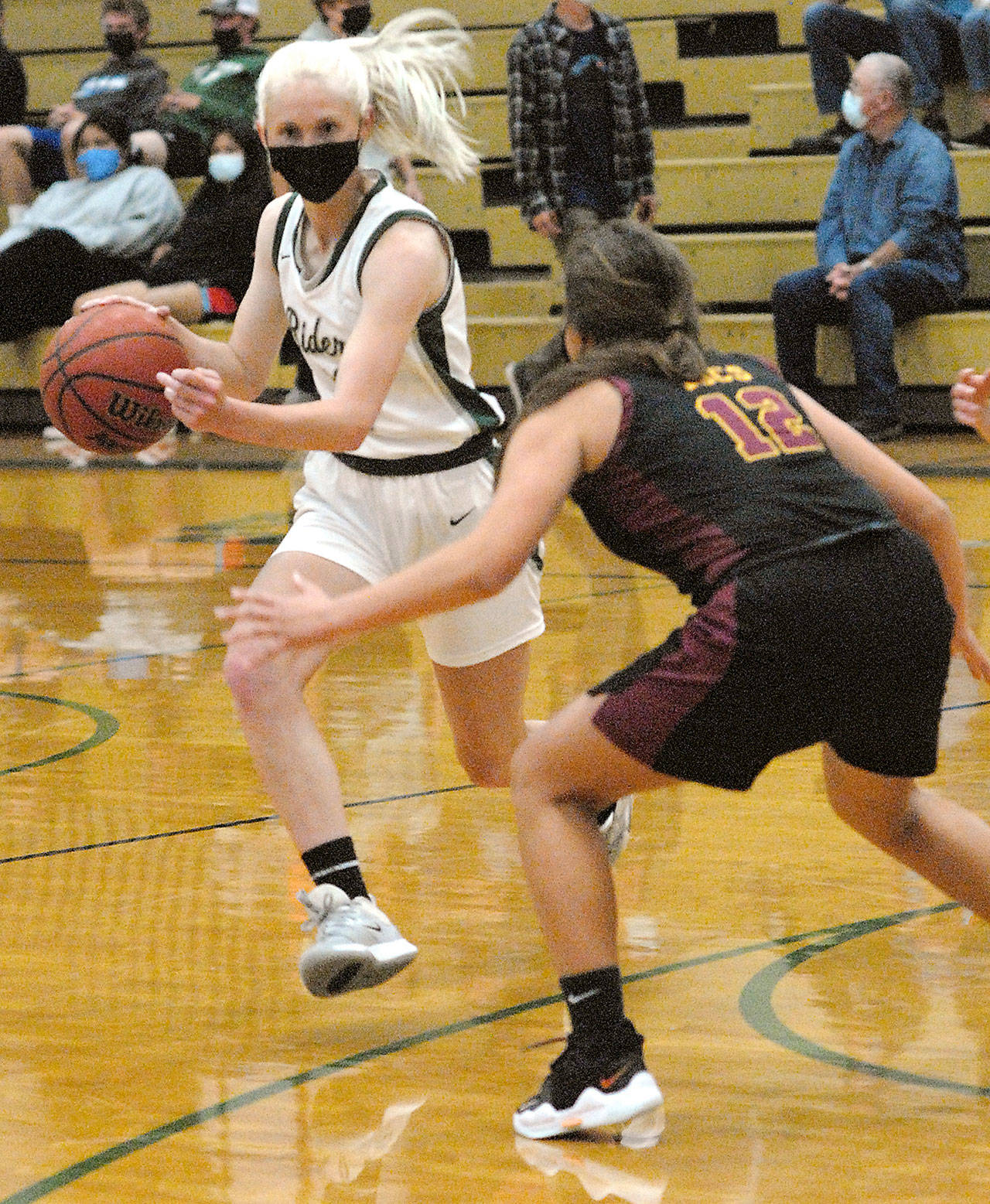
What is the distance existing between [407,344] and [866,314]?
6.63 metres

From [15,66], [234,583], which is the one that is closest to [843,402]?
[234,583]

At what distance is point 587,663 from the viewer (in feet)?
19.1

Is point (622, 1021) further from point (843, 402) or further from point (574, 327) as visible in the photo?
point (843, 402)

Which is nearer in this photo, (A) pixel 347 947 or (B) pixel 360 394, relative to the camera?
(A) pixel 347 947

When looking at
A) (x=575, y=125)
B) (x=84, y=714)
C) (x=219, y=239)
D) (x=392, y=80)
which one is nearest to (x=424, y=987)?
(x=392, y=80)

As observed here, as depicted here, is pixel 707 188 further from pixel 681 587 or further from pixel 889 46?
pixel 681 587

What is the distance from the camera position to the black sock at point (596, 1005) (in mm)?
2713

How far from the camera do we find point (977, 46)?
1027cm

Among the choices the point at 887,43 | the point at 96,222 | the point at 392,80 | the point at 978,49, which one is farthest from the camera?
the point at 96,222

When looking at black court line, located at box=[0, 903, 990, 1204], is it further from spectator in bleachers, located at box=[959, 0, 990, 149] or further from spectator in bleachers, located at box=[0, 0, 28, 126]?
spectator in bleachers, located at box=[0, 0, 28, 126]

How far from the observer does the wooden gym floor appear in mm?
2635

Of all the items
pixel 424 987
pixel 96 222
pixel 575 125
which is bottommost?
A: pixel 424 987

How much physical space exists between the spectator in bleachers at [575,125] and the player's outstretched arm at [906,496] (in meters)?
7.01

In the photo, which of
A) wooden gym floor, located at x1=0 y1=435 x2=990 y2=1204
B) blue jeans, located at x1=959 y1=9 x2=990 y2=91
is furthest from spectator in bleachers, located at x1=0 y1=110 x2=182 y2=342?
wooden gym floor, located at x1=0 y1=435 x2=990 y2=1204
